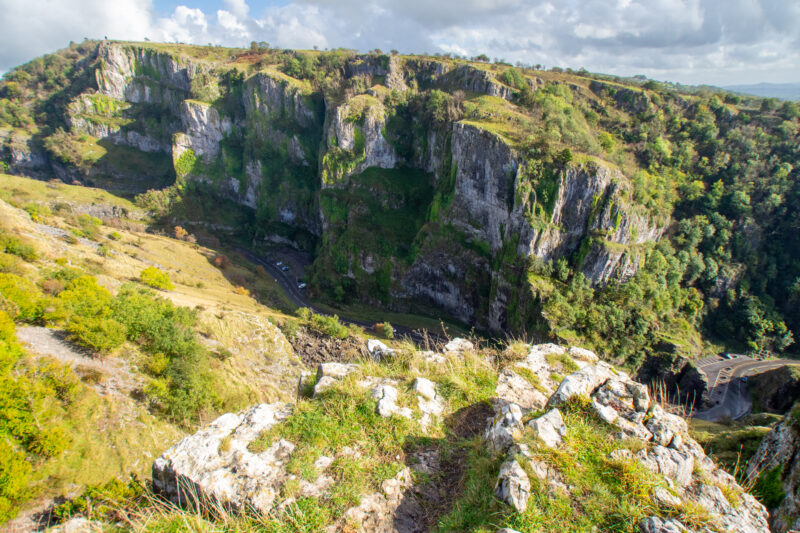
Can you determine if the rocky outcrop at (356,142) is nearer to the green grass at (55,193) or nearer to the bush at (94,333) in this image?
the green grass at (55,193)

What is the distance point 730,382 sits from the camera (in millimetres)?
36406

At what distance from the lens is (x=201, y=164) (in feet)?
219

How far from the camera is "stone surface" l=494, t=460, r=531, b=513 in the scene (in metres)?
4.29

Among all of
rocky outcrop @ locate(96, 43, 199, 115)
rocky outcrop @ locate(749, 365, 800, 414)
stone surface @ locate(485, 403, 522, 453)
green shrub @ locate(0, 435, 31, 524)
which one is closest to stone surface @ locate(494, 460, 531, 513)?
stone surface @ locate(485, 403, 522, 453)

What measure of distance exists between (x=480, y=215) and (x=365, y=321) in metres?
18.8

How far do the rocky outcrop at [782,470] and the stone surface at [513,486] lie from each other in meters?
4.44

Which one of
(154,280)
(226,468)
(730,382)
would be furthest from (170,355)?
(730,382)

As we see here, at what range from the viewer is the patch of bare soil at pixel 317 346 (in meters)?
31.5

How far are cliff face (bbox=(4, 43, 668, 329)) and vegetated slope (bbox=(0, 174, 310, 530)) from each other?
64.3ft

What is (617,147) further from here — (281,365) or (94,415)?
(94,415)

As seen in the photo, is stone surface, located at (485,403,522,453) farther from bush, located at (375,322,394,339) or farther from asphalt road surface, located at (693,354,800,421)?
asphalt road surface, located at (693,354,800,421)

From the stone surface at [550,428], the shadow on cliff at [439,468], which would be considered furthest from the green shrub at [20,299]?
the stone surface at [550,428]

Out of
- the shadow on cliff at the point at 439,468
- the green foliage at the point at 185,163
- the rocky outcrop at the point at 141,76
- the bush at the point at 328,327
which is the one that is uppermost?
the rocky outcrop at the point at 141,76

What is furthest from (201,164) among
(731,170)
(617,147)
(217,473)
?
(731,170)
